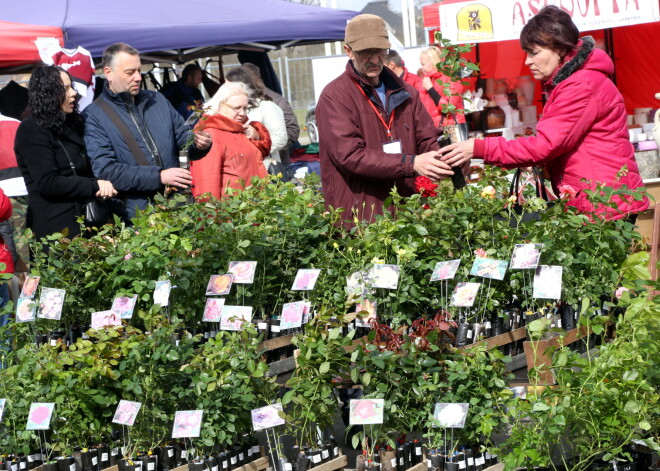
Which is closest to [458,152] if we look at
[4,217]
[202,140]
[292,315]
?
[292,315]

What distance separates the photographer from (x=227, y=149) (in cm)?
489

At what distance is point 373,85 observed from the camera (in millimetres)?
3768

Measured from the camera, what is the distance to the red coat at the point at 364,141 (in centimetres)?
360

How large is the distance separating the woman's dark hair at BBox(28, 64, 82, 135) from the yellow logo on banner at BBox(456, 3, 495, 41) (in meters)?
4.65

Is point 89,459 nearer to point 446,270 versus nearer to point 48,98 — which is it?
point 446,270

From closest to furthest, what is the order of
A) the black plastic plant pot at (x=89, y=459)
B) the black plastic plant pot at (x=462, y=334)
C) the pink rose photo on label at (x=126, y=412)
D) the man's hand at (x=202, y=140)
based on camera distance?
the pink rose photo on label at (x=126, y=412) → the black plastic plant pot at (x=89, y=459) → the black plastic plant pot at (x=462, y=334) → the man's hand at (x=202, y=140)

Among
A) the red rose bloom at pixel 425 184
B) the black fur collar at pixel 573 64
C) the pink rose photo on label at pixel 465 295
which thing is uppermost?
the black fur collar at pixel 573 64

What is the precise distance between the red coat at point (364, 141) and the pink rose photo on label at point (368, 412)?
3.83 ft

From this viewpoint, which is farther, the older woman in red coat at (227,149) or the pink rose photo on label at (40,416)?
the older woman in red coat at (227,149)

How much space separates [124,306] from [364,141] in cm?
112

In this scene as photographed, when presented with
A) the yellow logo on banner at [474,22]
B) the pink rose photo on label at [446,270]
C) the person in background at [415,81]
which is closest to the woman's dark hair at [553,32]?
the pink rose photo on label at [446,270]

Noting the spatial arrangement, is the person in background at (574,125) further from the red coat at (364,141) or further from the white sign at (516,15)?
the white sign at (516,15)

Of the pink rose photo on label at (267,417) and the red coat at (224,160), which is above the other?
the red coat at (224,160)

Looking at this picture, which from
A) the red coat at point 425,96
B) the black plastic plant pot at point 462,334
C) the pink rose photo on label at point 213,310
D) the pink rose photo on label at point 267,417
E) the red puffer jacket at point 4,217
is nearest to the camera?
the pink rose photo on label at point 267,417
